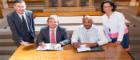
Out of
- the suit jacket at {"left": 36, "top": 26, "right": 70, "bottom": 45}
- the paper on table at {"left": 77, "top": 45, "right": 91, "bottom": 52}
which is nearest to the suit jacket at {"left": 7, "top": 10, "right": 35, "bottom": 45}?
the suit jacket at {"left": 36, "top": 26, "right": 70, "bottom": 45}

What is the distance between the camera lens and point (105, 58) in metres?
2.03

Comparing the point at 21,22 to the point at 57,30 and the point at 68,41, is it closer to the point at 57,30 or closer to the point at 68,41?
the point at 57,30

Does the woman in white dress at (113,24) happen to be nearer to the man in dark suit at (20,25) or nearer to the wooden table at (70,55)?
the wooden table at (70,55)

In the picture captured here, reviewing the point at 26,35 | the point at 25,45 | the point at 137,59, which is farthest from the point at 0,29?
the point at 137,59

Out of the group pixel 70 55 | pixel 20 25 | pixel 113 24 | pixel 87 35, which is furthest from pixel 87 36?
pixel 20 25

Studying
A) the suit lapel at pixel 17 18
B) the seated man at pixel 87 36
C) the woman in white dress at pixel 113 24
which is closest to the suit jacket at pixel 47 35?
the seated man at pixel 87 36

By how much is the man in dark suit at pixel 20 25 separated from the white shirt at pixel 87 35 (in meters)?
0.68

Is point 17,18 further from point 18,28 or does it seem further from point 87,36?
point 87,36

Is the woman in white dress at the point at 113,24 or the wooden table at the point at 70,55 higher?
the woman in white dress at the point at 113,24

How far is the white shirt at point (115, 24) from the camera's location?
2574mm

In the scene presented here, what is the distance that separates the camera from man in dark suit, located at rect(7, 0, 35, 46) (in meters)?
2.68

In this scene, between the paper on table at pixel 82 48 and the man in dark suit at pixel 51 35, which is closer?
the paper on table at pixel 82 48

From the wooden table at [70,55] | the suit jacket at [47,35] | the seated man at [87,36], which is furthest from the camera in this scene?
the suit jacket at [47,35]

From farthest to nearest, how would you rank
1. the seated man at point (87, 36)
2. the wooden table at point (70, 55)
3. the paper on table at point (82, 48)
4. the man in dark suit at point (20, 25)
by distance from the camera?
the man in dark suit at point (20, 25) → the seated man at point (87, 36) → the paper on table at point (82, 48) → the wooden table at point (70, 55)
